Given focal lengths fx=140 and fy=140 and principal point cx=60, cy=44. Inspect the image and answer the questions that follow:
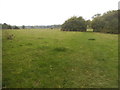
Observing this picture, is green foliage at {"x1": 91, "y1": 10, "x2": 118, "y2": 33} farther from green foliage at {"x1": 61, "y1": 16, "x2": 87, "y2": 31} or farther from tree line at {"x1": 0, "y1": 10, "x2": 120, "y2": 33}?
green foliage at {"x1": 61, "y1": 16, "x2": 87, "y2": 31}

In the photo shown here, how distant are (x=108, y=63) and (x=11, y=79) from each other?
5234mm

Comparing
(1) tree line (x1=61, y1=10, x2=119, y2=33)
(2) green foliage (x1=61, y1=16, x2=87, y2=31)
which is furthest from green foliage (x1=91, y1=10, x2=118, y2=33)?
(2) green foliage (x1=61, y1=16, x2=87, y2=31)

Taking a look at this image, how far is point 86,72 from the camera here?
647cm

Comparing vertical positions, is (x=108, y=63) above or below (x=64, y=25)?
below

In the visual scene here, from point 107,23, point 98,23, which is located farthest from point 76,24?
point 107,23

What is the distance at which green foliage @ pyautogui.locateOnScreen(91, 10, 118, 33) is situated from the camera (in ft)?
114

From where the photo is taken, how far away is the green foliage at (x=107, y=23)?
3469 centimetres

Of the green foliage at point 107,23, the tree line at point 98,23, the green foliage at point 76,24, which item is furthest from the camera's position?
the green foliage at point 76,24

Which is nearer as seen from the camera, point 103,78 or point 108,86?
point 108,86

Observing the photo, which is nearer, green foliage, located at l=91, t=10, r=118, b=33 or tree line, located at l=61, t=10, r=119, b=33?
green foliage, located at l=91, t=10, r=118, b=33

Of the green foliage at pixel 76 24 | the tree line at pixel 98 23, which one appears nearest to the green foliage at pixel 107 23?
the tree line at pixel 98 23

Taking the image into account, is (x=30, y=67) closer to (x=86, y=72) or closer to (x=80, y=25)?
(x=86, y=72)

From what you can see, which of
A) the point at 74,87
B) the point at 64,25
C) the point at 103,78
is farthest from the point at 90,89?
the point at 64,25

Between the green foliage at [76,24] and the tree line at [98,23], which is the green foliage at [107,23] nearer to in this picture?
the tree line at [98,23]
